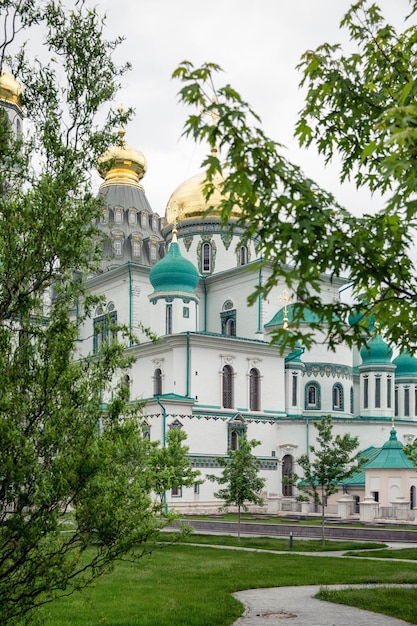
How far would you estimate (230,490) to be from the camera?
27.3 m

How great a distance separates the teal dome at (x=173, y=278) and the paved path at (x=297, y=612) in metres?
27.3

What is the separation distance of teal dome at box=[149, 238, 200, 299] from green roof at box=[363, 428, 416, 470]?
11872mm

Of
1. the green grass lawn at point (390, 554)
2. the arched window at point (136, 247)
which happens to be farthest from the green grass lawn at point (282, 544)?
the arched window at point (136, 247)

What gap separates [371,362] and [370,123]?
37.8m

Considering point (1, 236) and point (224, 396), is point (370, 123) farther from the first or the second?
point (224, 396)

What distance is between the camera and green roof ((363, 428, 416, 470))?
111 ft

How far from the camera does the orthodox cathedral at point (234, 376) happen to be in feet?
119

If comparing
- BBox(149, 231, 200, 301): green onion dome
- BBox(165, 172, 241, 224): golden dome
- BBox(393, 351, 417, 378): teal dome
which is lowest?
BBox(393, 351, 417, 378): teal dome

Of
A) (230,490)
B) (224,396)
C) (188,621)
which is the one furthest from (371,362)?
(188,621)

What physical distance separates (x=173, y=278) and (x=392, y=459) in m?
13.3

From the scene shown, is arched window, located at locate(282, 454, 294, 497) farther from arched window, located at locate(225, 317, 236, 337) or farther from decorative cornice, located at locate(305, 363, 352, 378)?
arched window, located at locate(225, 317, 236, 337)

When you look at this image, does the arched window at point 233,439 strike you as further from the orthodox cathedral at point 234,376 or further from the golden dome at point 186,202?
the golden dome at point 186,202

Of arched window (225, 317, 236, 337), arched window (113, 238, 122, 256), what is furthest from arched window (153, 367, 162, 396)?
arched window (113, 238, 122, 256)

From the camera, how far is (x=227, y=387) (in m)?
39.2
